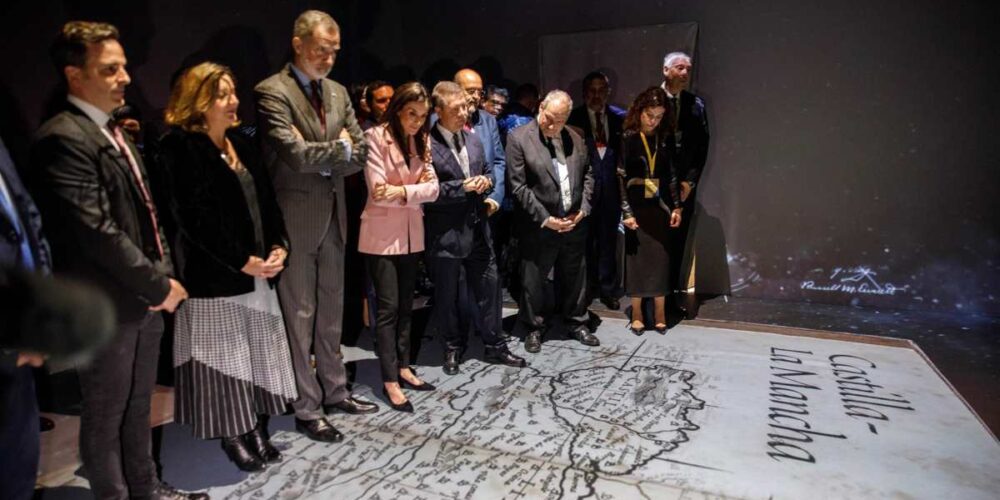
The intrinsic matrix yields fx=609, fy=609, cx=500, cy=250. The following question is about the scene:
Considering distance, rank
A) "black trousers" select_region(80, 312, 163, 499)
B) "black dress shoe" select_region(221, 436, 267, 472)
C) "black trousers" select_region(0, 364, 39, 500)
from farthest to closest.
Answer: "black dress shoe" select_region(221, 436, 267, 472), "black trousers" select_region(80, 312, 163, 499), "black trousers" select_region(0, 364, 39, 500)

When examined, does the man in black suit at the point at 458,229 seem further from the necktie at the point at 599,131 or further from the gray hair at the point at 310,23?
the necktie at the point at 599,131

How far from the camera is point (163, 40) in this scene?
3.53 metres

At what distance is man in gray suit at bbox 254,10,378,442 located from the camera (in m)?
2.50

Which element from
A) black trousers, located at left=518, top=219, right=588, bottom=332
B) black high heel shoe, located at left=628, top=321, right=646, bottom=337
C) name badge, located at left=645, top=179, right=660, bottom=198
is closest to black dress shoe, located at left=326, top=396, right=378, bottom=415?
black trousers, located at left=518, top=219, right=588, bottom=332

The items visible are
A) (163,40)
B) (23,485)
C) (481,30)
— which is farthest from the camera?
(481,30)

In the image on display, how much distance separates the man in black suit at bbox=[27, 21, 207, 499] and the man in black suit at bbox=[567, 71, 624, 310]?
2816 mm

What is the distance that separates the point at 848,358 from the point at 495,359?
2125 millimetres

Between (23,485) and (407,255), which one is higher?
(407,255)

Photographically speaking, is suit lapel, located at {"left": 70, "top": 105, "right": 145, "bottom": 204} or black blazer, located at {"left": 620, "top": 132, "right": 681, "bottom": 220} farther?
black blazer, located at {"left": 620, "top": 132, "right": 681, "bottom": 220}

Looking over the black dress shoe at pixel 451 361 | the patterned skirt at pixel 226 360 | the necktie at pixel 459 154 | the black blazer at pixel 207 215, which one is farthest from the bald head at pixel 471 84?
the patterned skirt at pixel 226 360

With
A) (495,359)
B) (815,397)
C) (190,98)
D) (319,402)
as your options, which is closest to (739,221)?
(815,397)

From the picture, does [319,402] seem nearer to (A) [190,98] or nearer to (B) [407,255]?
(B) [407,255]

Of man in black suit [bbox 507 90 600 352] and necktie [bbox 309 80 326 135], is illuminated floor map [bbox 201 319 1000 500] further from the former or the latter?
necktie [bbox 309 80 326 135]

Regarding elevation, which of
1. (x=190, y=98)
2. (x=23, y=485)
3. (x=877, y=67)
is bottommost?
(x=23, y=485)
